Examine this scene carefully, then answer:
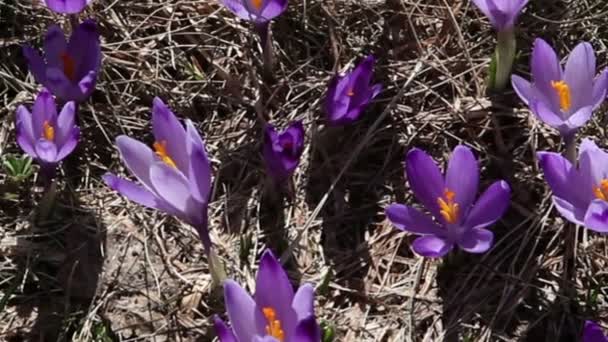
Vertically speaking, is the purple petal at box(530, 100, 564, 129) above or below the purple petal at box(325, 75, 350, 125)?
below

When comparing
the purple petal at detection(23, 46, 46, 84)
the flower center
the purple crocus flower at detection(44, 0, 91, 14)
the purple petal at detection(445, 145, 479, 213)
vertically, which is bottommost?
the purple petal at detection(445, 145, 479, 213)

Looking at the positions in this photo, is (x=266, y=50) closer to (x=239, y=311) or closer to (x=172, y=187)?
(x=172, y=187)

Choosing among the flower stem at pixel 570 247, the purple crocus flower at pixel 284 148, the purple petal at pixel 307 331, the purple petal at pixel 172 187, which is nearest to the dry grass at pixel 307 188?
the flower stem at pixel 570 247

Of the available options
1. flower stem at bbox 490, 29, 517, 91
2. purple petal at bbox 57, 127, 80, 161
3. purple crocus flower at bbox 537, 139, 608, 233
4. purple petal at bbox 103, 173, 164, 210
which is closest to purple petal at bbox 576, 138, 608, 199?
purple crocus flower at bbox 537, 139, 608, 233

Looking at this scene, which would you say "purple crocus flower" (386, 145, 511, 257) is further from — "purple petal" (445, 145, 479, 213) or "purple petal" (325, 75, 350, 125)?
"purple petal" (325, 75, 350, 125)

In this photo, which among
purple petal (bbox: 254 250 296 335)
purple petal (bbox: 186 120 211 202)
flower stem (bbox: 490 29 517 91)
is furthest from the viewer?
flower stem (bbox: 490 29 517 91)

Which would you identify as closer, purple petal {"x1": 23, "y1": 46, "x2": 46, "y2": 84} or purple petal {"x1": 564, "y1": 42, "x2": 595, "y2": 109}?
purple petal {"x1": 564, "y1": 42, "x2": 595, "y2": 109}

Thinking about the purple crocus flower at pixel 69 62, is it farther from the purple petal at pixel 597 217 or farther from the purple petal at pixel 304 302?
the purple petal at pixel 597 217

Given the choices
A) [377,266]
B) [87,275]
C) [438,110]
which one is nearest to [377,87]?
[438,110]
